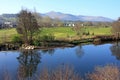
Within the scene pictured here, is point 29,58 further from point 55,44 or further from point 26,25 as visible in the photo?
point 55,44

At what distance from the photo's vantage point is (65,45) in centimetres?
7450

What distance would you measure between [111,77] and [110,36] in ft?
242

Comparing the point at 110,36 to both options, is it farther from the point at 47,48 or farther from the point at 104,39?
the point at 47,48

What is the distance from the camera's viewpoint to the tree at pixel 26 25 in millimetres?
70625

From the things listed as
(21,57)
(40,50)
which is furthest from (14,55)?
(40,50)

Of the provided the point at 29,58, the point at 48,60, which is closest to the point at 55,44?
the point at 29,58

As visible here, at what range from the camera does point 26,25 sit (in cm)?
7088

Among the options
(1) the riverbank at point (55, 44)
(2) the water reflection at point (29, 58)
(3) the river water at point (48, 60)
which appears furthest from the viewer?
(1) the riverbank at point (55, 44)

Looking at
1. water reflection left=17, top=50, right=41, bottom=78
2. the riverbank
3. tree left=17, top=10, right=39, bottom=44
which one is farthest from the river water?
tree left=17, top=10, right=39, bottom=44

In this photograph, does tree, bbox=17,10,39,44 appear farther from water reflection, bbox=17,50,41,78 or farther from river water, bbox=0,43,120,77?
river water, bbox=0,43,120,77

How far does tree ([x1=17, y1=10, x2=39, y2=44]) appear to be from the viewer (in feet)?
232

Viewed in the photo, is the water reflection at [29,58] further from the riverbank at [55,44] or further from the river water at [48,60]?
the riverbank at [55,44]

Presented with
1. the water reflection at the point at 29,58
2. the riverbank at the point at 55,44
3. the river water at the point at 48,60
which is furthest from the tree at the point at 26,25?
the river water at the point at 48,60

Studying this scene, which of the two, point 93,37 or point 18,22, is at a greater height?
point 18,22
